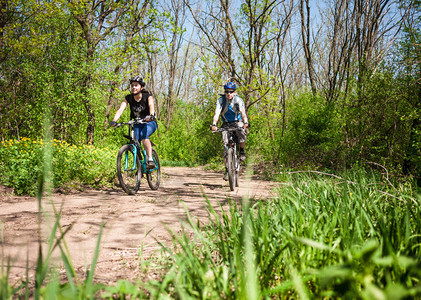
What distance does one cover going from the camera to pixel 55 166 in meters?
6.32

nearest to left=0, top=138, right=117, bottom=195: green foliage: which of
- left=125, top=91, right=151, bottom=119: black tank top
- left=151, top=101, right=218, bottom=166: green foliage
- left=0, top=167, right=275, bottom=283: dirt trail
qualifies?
left=0, top=167, right=275, bottom=283: dirt trail

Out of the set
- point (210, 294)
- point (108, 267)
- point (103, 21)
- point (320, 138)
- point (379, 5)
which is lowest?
point (108, 267)

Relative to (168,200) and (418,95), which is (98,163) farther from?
(418,95)

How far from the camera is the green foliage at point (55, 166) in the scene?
555cm

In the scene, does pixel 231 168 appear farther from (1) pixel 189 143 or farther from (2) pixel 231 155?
(1) pixel 189 143

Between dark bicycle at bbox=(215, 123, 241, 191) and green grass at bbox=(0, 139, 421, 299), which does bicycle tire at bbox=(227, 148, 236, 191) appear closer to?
dark bicycle at bbox=(215, 123, 241, 191)

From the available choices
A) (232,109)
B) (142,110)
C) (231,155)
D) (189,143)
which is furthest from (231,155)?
(189,143)

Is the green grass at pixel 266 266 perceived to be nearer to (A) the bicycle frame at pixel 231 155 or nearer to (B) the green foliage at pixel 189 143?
(A) the bicycle frame at pixel 231 155

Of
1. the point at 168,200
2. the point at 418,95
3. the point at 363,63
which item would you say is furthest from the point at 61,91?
the point at 418,95

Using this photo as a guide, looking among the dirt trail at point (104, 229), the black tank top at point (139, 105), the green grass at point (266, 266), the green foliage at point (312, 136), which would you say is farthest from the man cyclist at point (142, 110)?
the green grass at point (266, 266)

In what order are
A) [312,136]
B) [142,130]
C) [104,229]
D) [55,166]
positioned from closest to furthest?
1. [104,229]
2. [55,166]
3. [142,130]
4. [312,136]

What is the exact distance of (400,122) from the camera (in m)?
6.16

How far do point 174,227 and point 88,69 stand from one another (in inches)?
297

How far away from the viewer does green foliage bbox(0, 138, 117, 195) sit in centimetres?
555
